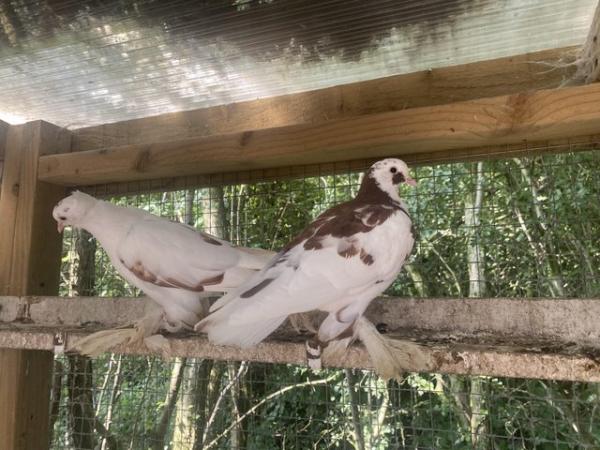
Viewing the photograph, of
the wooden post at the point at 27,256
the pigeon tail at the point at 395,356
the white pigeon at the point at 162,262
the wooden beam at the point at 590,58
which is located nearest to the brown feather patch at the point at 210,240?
the white pigeon at the point at 162,262

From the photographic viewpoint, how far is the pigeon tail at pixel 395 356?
40.1 inches

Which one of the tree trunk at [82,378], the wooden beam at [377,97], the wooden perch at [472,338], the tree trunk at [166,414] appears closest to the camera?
the wooden perch at [472,338]

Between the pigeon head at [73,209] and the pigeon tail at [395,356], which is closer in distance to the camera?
the pigeon tail at [395,356]

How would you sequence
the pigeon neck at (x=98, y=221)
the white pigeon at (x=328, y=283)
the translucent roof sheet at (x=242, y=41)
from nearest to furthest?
the white pigeon at (x=328, y=283), the translucent roof sheet at (x=242, y=41), the pigeon neck at (x=98, y=221)

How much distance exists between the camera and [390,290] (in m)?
2.46

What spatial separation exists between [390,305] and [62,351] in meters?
0.98

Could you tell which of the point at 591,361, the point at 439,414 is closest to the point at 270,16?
the point at 591,361

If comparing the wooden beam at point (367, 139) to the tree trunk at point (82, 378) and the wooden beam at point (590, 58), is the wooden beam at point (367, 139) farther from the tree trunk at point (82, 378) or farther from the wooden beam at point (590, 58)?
the tree trunk at point (82, 378)

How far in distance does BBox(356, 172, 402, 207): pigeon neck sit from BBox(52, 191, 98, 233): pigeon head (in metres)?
0.91

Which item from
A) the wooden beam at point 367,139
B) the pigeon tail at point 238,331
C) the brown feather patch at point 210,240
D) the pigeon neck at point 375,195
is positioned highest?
the wooden beam at point 367,139

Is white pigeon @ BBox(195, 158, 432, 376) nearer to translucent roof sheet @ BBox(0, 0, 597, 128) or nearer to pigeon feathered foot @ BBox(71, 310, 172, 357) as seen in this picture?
pigeon feathered foot @ BBox(71, 310, 172, 357)

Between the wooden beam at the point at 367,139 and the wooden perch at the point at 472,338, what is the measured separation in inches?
17.5

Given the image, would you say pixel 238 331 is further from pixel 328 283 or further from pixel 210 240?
pixel 210 240

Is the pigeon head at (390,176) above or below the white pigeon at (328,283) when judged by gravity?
above
